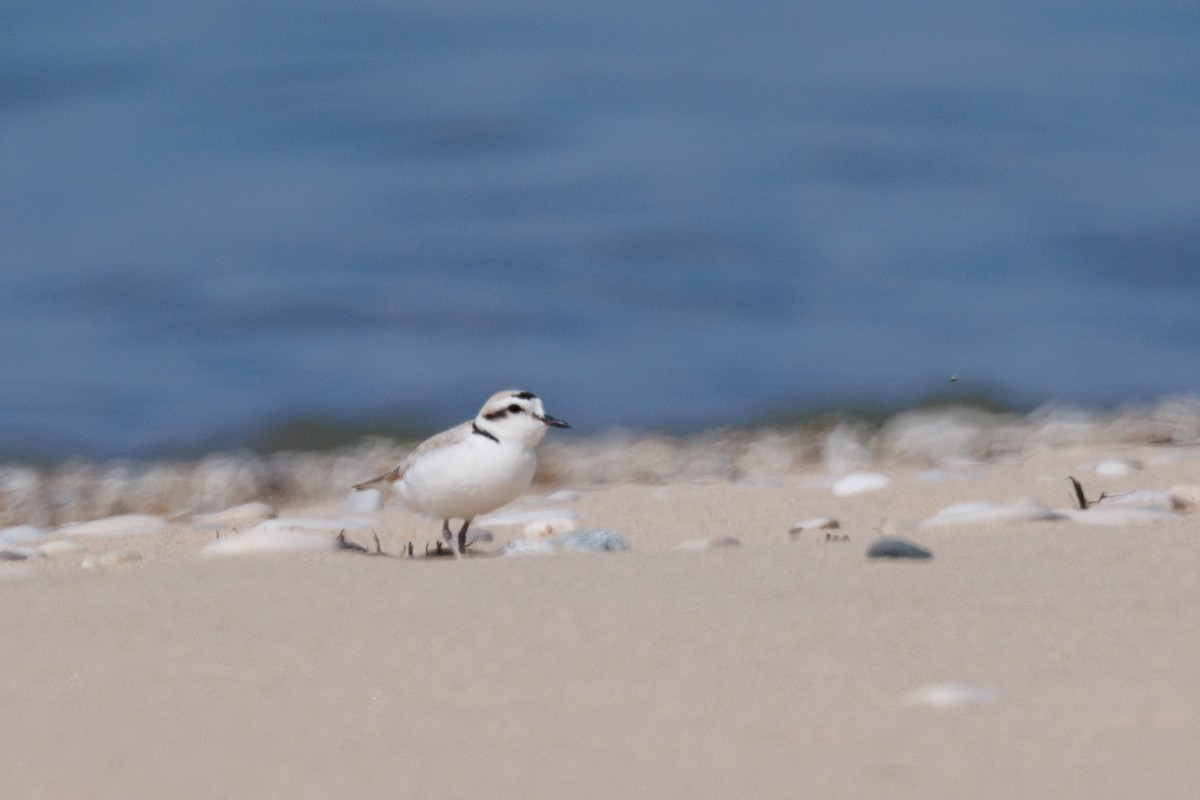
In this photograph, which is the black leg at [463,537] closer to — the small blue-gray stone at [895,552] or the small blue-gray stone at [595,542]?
the small blue-gray stone at [595,542]

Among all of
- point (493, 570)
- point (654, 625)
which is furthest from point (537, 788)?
point (493, 570)

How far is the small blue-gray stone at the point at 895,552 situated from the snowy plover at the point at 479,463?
141 cm

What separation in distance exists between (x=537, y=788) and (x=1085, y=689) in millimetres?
969

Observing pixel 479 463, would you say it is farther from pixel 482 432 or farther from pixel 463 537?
pixel 463 537

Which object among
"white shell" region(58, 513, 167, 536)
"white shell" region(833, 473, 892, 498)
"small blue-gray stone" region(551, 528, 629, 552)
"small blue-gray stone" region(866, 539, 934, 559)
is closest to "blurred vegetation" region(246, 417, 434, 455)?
"white shell" region(58, 513, 167, 536)

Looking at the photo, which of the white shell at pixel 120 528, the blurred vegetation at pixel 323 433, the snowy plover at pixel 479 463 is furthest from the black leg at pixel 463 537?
the blurred vegetation at pixel 323 433

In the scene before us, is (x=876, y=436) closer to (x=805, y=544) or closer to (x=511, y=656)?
(x=805, y=544)

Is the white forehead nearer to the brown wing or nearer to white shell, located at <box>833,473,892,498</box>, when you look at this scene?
the brown wing

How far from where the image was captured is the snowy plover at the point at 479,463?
16.0 feet

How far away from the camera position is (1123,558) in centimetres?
381

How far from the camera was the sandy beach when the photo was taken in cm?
247

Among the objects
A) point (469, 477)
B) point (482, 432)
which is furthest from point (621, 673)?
point (482, 432)

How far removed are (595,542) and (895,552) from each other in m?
1.04

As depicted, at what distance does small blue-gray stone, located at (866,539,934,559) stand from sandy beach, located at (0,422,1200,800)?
48 mm
